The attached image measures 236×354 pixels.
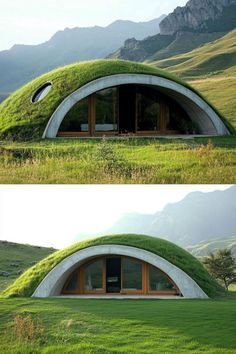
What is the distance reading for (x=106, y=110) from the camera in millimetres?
24266

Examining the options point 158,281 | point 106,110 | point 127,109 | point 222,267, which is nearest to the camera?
point 158,281

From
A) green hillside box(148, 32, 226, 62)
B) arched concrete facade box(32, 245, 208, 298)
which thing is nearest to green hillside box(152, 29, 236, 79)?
green hillside box(148, 32, 226, 62)

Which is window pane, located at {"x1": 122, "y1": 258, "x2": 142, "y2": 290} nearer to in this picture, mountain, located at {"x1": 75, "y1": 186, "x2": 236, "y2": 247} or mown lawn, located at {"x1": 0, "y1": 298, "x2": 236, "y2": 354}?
mown lawn, located at {"x1": 0, "y1": 298, "x2": 236, "y2": 354}

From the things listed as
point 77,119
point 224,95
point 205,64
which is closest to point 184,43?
point 205,64

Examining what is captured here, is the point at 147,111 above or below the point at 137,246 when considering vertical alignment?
above

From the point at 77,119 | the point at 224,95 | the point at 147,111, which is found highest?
the point at 224,95

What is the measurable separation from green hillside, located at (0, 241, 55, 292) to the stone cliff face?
5459 inches

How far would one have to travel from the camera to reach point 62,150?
61.3 feet

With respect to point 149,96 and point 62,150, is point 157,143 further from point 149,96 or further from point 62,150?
point 149,96

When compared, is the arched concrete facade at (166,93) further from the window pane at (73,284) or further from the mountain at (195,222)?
the mountain at (195,222)

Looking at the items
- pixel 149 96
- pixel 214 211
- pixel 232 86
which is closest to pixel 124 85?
pixel 149 96

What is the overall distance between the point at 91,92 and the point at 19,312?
9.16 meters

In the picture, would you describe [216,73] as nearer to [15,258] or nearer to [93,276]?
[15,258]

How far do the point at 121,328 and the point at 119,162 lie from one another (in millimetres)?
4490
